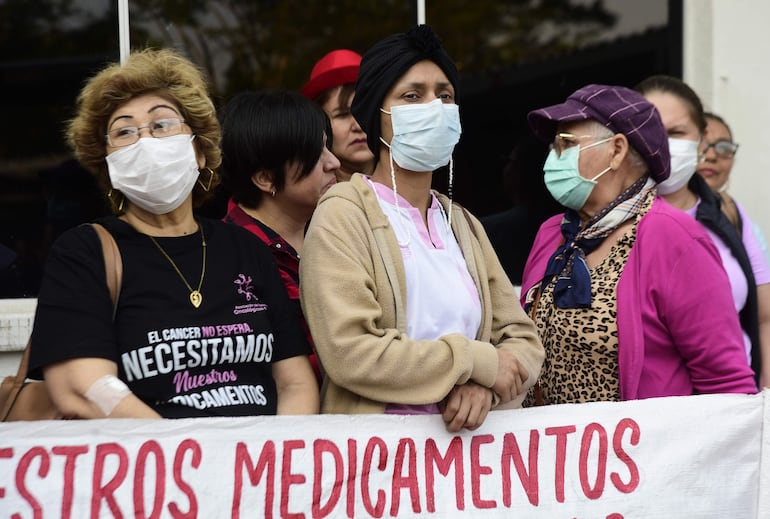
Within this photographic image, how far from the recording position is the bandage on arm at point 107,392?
8.40 feet

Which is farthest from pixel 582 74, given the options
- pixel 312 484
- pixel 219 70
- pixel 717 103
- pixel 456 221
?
pixel 312 484

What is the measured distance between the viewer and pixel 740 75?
5.59m

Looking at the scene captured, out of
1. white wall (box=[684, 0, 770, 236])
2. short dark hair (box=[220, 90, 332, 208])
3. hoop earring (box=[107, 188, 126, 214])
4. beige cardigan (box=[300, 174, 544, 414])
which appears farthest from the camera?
white wall (box=[684, 0, 770, 236])

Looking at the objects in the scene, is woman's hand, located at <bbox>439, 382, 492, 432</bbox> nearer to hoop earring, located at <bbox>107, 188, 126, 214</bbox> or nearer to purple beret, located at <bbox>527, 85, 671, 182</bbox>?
hoop earring, located at <bbox>107, 188, 126, 214</bbox>

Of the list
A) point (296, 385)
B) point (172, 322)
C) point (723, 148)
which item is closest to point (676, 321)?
point (296, 385)

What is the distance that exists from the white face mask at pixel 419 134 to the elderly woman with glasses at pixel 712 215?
1540 mm

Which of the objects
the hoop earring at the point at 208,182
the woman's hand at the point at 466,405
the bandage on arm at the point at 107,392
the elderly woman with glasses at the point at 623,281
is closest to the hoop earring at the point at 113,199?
the hoop earring at the point at 208,182

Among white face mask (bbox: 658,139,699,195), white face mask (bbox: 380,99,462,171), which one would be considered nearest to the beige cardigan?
white face mask (bbox: 380,99,462,171)

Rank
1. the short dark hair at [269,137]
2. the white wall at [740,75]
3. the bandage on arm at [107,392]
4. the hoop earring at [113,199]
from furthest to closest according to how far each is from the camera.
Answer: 1. the white wall at [740,75]
2. the short dark hair at [269,137]
3. the hoop earring at [113,199]
4. the bandage on arm at [107,392]

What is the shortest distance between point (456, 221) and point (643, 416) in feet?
2.50

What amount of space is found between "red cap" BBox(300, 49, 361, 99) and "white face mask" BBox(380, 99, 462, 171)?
1.33 meters

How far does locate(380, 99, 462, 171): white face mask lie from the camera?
301 centimetres

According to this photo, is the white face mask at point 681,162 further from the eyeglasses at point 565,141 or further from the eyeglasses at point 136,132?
the eyeglasses at point 136,132

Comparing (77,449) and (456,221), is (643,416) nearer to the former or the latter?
(456,221)
